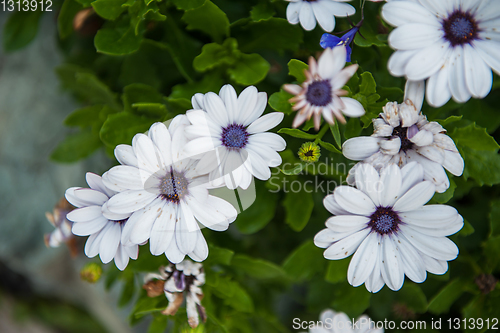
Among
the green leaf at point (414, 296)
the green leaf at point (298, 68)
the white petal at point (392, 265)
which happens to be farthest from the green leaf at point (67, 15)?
the green leaf at point (414, 296)

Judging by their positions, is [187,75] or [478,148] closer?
[478,148]

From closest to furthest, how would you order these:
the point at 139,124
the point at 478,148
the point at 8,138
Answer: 1. the point at 478,148
2. the point at 139,124
3. the point at 8,138

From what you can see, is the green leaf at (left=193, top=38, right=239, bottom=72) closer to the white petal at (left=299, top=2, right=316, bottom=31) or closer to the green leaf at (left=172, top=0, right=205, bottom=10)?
the green leaf at (left=172, top=0, right=205, bottom=10)

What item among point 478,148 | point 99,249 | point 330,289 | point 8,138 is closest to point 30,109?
point 8,138

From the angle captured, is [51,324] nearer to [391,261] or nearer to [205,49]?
[205,49]

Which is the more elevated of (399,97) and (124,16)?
(124,16)

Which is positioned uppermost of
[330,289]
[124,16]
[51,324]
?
[124,16]

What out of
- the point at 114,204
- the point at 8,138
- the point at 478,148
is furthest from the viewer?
the point at 8,138

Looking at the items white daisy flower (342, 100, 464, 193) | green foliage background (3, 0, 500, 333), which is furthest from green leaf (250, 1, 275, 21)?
white daisy flower (342, 100, 464, 193)
